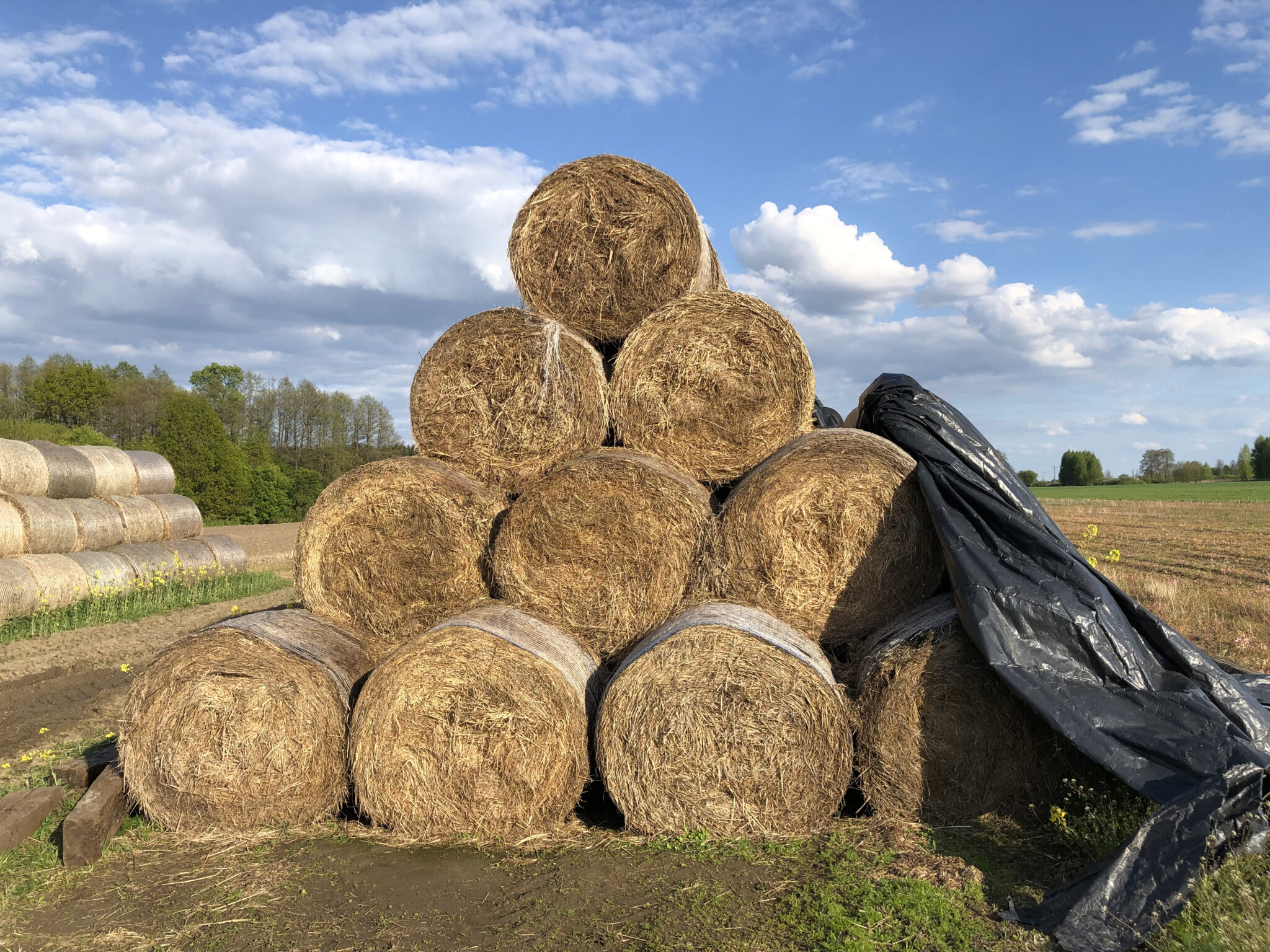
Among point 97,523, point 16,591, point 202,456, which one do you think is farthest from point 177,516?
point 202,456

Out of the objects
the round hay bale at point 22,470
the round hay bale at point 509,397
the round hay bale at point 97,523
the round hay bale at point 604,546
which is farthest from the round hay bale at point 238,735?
the round hay bale at point 97,523

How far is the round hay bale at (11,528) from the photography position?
11.3 meters

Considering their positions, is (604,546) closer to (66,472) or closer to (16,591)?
(16,591)

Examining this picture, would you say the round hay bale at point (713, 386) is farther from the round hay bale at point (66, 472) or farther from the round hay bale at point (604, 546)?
the round hay bale at point (66, 472)

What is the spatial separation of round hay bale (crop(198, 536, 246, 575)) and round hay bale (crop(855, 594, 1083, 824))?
46.9 ft

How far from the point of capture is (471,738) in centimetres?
453

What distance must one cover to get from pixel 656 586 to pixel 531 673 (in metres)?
0.98

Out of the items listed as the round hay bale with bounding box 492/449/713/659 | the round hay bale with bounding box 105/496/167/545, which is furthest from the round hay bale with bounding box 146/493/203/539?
the round hay bale with bounding box 492/449/713/659

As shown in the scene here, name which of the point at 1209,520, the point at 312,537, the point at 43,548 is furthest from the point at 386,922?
the point at 1209,520

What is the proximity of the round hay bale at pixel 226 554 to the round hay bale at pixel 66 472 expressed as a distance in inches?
97.0

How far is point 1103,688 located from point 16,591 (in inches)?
482

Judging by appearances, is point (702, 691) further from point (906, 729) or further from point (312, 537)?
point (312, 537)

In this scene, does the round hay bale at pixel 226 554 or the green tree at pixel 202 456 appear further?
the green tree at pixel 202 456

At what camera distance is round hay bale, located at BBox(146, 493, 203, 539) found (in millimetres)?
15281
